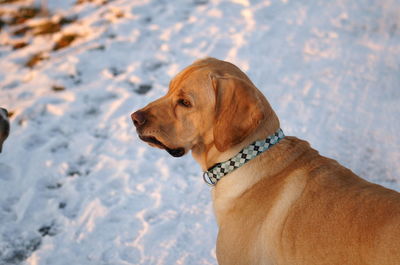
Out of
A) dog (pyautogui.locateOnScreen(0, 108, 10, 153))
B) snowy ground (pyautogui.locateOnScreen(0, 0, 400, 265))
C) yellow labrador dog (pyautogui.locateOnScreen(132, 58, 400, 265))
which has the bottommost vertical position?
snowy ground (pyautogui.locateOnScreen(0, 0, 400, 265))

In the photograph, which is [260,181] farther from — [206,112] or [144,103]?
[144,103]

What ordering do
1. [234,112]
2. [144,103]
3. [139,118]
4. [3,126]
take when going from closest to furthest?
[234,112]
[139,118]
[3,126]
[144,103]

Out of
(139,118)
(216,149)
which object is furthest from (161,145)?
(216,149)

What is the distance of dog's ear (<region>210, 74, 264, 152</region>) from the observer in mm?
2652

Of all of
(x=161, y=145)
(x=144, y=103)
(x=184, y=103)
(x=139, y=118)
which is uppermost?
(x=184, y=103)

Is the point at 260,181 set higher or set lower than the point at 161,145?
lower

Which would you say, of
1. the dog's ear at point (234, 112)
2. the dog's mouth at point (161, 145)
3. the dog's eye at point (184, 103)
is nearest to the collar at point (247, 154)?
the dog's ear at point (234, 112)

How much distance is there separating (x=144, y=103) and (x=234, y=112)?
9.22ft

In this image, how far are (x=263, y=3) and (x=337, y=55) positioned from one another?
1735 mm

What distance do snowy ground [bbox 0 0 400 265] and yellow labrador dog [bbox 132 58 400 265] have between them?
112 centimetres

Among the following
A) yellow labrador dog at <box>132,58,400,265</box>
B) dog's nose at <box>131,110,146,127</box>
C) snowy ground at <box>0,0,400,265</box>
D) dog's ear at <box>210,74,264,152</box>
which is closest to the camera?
yellow labrador dog at <box>132,58,400,265</box>

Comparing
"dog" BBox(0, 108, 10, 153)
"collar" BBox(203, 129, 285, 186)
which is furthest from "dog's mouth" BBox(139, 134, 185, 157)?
"dog" BBox(0, 108, 10, 153)

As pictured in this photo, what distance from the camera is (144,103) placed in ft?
17.5

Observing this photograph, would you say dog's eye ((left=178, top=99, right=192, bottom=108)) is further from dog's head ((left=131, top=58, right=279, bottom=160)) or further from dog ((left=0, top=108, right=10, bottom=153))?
dog ((left=0, top=108, right=10, bottom=153))
